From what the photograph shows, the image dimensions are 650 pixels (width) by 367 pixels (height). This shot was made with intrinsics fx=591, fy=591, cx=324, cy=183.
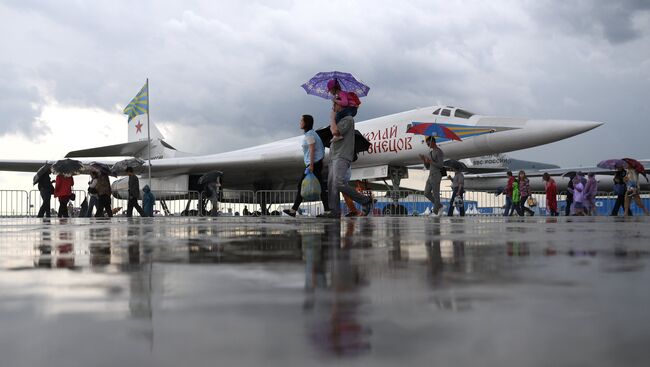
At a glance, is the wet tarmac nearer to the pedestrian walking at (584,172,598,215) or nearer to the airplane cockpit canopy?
the airplane cockpit canopy

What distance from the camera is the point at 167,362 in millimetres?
629

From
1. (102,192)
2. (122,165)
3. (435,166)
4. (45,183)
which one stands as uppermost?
(122,165)

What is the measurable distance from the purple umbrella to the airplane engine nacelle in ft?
31.5

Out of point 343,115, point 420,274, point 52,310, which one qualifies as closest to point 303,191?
point 343,115

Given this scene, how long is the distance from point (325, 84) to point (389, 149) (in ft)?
14.6

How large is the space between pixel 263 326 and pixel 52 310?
0.39 m

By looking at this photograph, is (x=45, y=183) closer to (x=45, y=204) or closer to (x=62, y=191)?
(x=45, y=204)

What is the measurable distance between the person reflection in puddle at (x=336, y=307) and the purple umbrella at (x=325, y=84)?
28.3 feet

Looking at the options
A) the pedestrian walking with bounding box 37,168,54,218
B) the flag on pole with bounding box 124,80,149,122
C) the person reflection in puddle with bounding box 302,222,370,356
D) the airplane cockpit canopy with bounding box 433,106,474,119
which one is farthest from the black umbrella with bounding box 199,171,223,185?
the person reflection in puddle with bounding box 302,222,370,356

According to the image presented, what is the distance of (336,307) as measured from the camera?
0.95 meters

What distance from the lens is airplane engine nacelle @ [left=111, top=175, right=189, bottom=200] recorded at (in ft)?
61.0

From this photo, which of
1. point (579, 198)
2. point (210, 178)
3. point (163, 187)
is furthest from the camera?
point (163, 187)

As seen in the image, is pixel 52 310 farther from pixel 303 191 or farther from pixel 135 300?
pixel 303 191

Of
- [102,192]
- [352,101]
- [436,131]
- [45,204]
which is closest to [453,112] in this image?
[436,131]
